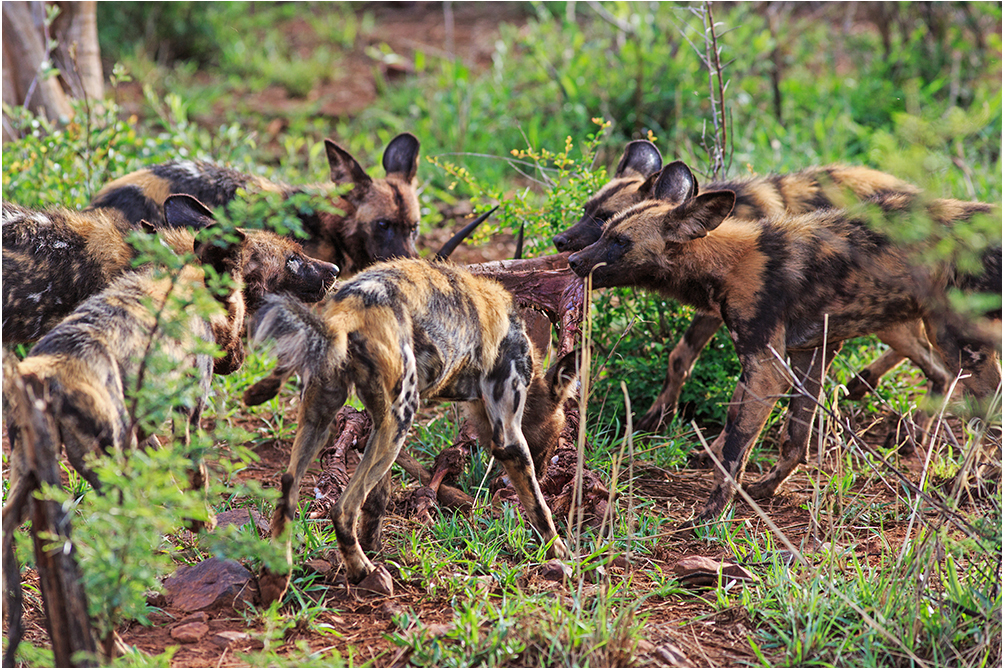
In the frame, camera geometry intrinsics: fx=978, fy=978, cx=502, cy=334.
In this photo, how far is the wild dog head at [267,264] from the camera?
427 centimetres

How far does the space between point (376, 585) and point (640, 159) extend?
3.35 metres

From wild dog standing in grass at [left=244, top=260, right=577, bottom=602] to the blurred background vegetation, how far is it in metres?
1.22

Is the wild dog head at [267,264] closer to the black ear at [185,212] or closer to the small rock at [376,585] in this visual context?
the black ear at [185,212]

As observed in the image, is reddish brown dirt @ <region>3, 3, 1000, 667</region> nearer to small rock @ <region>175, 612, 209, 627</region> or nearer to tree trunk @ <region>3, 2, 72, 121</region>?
small rock @ <region>175, 612, 209, 627</region>

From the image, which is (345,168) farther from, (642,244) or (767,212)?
(767,212)

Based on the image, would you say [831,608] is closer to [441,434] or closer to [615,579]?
[615,579]

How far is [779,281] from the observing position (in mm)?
4496

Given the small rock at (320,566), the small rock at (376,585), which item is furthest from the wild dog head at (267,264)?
the small rock at (376,585)

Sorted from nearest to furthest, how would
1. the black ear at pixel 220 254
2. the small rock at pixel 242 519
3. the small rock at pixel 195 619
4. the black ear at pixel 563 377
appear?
the small rock at pixel 195 619 → the black ear at pixel 220 254 → the small rock at pixel 242 519 → the black ear at pixel 563 377

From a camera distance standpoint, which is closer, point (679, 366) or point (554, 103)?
point (679, 366)

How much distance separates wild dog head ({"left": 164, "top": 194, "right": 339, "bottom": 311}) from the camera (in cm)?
427

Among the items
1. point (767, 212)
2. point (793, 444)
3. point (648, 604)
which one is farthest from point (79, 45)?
point (648, 604)

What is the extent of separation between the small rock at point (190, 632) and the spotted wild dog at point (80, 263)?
145 centimetres

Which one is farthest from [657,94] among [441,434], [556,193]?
[441,434]
